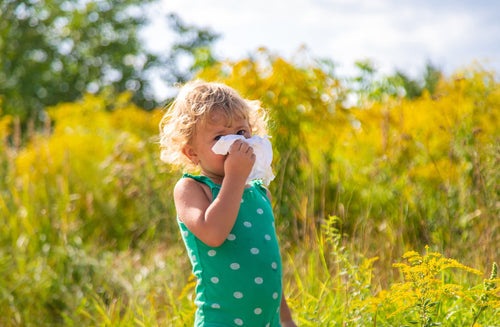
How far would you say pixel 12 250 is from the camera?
371 cm

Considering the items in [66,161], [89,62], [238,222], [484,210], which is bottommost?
[89,62]

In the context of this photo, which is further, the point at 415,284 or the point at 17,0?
the point at 17,0

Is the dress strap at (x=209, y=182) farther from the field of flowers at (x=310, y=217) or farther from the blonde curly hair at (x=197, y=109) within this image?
the field of flowers at (x=310, y=217)

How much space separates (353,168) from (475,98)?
1305mm

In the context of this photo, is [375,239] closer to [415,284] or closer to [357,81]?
[415,284]

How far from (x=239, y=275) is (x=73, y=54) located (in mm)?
19263

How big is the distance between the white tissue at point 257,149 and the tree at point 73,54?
55.2ft

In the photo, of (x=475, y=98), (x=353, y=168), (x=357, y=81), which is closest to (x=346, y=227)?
(x=353, y=168)

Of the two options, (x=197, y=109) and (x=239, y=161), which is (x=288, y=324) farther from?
(x=197, y=109)

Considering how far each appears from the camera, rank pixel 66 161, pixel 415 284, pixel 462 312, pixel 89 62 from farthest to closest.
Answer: pixel 89 62, pixel 66 161, pixel 462 312, pixel 415 284

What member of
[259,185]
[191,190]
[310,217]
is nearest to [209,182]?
[191,190]

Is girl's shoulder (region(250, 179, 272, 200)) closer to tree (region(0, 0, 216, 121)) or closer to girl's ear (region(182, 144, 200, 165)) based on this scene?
girl's ear (region(182, 144, 200, 165))

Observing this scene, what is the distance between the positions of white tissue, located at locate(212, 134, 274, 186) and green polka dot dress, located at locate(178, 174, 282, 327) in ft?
0.47

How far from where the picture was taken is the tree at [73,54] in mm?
17328
